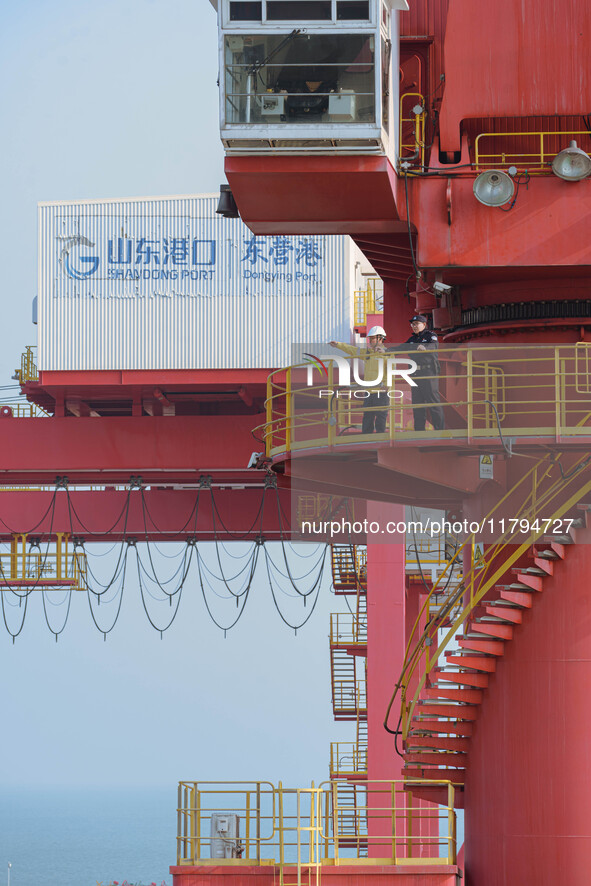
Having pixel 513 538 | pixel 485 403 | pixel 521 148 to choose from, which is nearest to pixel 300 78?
pixel 521 148

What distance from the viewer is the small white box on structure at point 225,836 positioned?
19.2 metres

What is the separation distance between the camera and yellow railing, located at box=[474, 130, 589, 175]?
1972cm

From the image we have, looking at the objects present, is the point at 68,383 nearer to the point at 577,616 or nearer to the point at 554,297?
the point at 554,297

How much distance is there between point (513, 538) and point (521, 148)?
19.6 ft

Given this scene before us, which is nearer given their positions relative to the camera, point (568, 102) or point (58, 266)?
point (568, 102)

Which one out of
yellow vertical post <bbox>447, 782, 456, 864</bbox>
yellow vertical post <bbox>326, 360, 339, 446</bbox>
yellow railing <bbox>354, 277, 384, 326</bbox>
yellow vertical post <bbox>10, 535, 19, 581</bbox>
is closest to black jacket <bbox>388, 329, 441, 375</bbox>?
yellow vertical post <bbox>326, 360, 339, 446</bbox>

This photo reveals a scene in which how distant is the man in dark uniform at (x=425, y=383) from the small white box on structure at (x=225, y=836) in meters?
6.44

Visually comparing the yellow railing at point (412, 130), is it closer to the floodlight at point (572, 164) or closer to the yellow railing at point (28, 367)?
the floodlight at point (572, 164)

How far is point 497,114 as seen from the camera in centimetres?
1956

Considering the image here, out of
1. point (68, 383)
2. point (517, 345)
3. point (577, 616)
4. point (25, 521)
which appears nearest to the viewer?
point (577, 616)

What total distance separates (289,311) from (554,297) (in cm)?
1108

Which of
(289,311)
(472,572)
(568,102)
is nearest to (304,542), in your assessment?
(289,311)

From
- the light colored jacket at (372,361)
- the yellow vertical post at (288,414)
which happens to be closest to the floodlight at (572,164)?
the light colored jacket at (372,361)

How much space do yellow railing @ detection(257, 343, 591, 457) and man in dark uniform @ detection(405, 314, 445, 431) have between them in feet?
0.55
